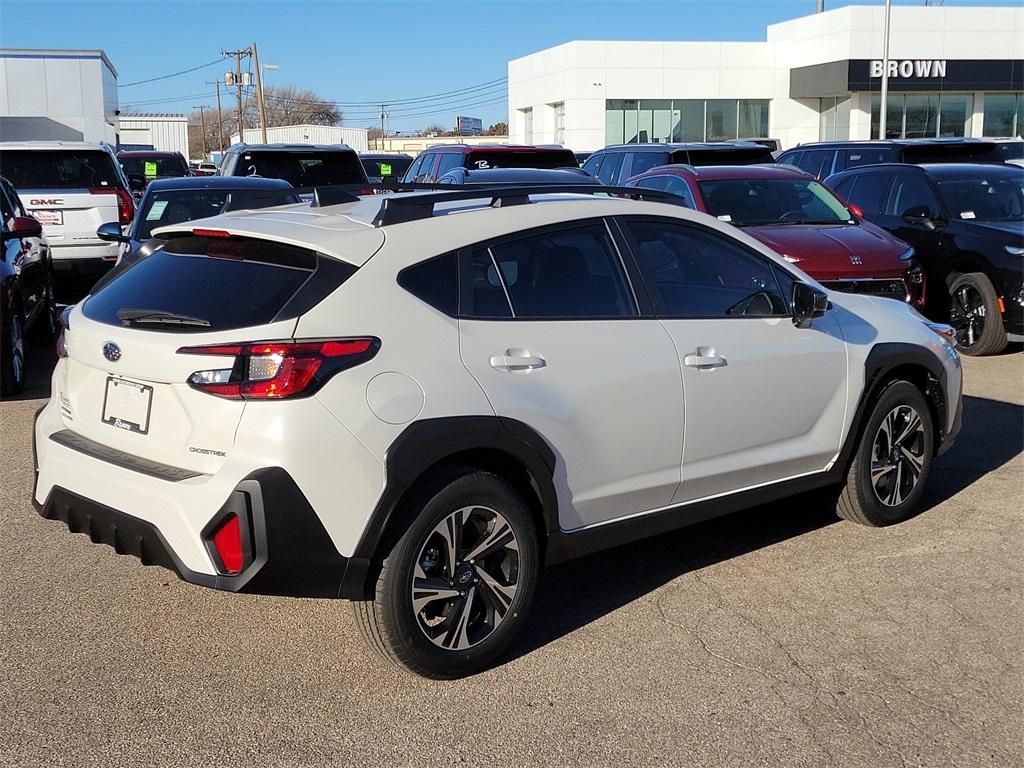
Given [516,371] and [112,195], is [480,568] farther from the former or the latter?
[112,195]

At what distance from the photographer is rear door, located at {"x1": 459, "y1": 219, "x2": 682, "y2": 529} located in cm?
415

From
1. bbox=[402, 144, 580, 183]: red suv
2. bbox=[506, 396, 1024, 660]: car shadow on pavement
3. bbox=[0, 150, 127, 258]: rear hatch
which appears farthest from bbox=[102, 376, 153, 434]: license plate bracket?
bbox=[402, 144, 580, 183]: red suv

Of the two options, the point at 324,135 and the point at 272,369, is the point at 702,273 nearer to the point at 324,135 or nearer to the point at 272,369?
the point at 272,369

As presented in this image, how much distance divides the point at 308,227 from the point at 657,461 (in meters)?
1.70

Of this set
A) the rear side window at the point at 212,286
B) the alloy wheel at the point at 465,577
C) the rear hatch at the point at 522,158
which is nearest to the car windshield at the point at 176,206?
the rear hatch at the point at 522,158

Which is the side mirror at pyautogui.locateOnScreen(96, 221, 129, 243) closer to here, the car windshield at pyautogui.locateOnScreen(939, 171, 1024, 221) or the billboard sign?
the car windshield at pyautogui.locateOnScreen(939, 171, 1024, 221)

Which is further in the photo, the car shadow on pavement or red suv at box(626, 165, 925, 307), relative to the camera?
red suv at box(626, 165, 925, 307)

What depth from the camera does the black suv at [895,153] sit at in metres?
15.2

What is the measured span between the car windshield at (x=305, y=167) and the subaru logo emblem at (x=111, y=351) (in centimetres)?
1206

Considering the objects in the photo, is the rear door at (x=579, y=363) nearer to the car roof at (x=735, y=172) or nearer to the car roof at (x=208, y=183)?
the car roof at (x=735, y=172)

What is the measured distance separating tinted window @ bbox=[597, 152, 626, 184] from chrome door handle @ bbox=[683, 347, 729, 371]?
11.6m

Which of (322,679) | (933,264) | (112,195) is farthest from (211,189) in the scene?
(322,679)

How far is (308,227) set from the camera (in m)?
4.20

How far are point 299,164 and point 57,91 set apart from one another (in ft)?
45.3
